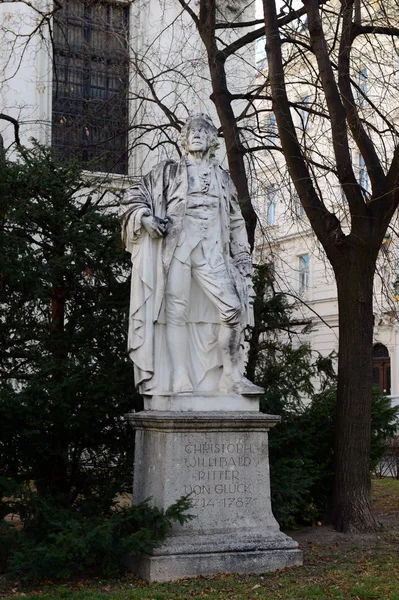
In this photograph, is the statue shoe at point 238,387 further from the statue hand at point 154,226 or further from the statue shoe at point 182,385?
the statue hand at point 154,226

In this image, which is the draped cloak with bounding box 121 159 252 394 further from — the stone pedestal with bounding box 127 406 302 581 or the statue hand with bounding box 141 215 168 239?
the stone pedestal with bounding box 127 406 302 581

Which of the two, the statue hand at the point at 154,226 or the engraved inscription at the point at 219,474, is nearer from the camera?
the engraved inscription at the point at 219,474

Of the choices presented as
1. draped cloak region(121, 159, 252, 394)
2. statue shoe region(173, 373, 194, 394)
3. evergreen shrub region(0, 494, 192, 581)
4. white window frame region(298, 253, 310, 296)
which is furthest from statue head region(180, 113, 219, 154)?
white window frame region(298, 253, 310, 296)

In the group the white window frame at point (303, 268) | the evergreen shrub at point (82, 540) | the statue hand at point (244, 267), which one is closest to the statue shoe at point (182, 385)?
the evergreen shrub at point (82, 540)

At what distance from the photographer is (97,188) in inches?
431

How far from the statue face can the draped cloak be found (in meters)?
0.18

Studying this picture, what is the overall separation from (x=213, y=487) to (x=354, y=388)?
3.32m

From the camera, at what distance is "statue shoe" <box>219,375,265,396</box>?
7910 mm

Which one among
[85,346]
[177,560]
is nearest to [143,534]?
[177,560]

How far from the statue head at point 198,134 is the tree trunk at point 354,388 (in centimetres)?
283

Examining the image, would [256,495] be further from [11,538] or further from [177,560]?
[11,538]

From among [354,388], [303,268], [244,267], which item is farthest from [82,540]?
[303,268]

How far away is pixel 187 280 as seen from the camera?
8055mm

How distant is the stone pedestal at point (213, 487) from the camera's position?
7.32 metres
